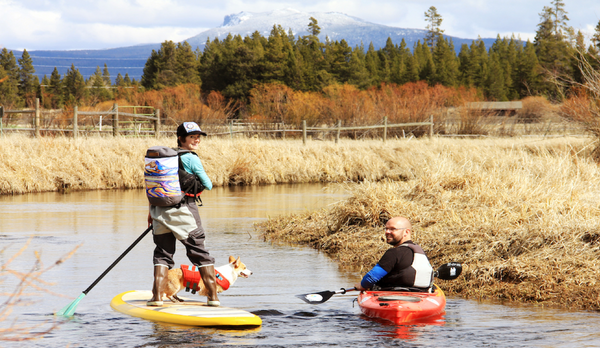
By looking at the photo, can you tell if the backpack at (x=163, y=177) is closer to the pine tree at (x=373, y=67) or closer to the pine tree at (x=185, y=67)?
the pine tree at (x=185, y=67)

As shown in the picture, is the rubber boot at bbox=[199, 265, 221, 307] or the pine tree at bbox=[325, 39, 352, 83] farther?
the pine tree at bbox=[325, 39, 352, 83]

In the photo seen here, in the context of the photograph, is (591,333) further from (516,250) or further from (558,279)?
(516,250)

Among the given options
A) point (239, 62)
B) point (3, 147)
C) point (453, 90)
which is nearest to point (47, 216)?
point (3, 147)

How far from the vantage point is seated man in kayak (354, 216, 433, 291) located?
626 cm

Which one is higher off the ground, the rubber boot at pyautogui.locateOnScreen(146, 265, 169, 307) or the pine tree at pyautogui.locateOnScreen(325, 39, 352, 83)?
the pine tree at pyautogui.locateOnScreen(325, 39, 352, 83)

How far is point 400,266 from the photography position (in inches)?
247

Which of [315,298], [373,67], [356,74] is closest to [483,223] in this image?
[315,298]

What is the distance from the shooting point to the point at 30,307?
22.0 feet

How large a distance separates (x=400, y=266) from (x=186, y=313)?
2114 mm

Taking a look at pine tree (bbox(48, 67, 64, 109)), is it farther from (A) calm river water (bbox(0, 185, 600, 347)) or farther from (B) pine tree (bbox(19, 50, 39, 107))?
(A) calm river water (bbox(0, 185, 600, 347))

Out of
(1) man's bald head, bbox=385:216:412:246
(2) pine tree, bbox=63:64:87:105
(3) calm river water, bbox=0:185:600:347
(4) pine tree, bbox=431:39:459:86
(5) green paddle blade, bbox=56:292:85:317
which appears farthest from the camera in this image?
(4) pine tree, bbox=431:39:459:86

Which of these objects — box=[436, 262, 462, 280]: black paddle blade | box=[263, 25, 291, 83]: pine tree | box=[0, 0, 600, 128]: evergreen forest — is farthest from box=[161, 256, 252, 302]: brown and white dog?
box=[263, 25, 291, 83]: pine tree

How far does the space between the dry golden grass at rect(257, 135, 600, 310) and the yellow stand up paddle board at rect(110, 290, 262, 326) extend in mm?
2860

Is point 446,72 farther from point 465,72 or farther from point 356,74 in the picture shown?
point 356,74
